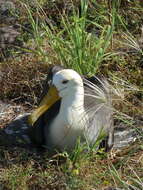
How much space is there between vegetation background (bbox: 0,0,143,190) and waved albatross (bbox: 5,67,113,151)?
0.42ft

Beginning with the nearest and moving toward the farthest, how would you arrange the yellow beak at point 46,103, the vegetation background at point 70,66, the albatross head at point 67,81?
the vegetation background at point 70,66
the albatross head at point 67,81
the yellow beak at point 46,103

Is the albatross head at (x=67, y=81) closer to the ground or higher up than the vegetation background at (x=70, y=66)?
higher up

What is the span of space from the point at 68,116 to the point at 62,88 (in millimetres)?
206

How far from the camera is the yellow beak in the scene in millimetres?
4871

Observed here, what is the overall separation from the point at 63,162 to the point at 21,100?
1.08 meters

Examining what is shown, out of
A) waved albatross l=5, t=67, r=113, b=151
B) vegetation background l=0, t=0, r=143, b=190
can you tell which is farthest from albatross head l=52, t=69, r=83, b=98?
vegetation background l=0, t=0, r=143, b=190

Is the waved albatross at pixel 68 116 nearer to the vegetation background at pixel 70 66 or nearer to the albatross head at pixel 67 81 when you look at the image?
the albatross head at pixel 67 81

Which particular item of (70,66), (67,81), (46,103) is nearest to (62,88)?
(67,81)

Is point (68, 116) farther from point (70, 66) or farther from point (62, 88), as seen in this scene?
point (70, 66)

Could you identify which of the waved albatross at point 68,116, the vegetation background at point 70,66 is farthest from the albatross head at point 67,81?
the vegetation background at point 70,66

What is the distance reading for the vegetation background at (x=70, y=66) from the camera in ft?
14.9

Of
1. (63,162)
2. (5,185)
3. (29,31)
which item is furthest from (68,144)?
(29,31)

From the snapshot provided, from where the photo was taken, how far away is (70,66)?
5523 mm

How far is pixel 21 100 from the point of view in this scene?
18.5 feet
